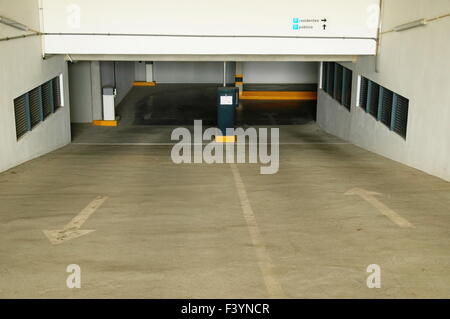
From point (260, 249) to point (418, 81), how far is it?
6.94 m

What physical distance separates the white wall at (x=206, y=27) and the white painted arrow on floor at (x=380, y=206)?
683 centimetres

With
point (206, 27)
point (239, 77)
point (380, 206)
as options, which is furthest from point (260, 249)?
point (239, 77)

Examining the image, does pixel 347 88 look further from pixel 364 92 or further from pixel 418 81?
pixel 418 81

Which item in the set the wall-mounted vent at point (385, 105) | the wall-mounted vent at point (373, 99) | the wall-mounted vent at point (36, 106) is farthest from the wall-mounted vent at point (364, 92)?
the wall-mounted vent at point (36, 106)

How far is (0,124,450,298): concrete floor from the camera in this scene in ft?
17.5

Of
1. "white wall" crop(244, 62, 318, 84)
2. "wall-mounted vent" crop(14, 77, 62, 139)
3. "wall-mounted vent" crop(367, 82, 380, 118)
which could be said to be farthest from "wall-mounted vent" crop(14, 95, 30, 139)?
"white wall" crop(244, 62, 318, 84)

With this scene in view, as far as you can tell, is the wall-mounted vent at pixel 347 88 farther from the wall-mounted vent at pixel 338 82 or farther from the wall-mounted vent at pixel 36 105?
the wall-mounted vent at pixel 36 105

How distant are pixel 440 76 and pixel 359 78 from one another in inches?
251

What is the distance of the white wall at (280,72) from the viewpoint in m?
35.1

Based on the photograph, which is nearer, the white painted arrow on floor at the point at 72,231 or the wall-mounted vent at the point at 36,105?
the white painted arrow on floor at the point at 72,231

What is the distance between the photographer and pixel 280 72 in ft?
116

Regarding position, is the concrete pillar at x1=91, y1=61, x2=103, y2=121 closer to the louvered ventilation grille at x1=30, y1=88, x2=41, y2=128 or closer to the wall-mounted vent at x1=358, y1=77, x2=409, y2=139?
the louvered ventilation grille at x1=30, y1=88, x2=41, y2=128

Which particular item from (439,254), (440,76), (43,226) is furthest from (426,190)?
(43,226)

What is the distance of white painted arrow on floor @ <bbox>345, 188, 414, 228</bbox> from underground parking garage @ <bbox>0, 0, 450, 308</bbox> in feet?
0.14
